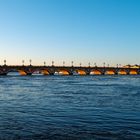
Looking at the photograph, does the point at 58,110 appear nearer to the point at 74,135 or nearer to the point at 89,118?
the point at 89,118

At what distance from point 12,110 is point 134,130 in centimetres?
1124

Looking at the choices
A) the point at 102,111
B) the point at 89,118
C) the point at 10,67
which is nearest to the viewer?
the point at 89,118

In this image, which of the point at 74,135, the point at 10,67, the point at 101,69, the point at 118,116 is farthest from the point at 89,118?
the point at 101,69

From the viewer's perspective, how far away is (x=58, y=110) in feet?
91.9

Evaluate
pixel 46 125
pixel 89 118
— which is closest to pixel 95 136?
pixel 46 125

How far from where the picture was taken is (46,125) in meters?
20.9

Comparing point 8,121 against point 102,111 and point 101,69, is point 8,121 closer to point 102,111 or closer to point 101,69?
point 102,111

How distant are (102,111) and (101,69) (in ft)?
526

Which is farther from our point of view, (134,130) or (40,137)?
(134,130)

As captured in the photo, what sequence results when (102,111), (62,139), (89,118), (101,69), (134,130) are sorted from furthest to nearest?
1. (101,69)
2. (102,111)
3. (89,118)
4. (134,130)
5. (62,139)

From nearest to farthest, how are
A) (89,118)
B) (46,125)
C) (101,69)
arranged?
(46,125)
(89,118)
(101,69)

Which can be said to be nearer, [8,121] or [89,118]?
[8,121]

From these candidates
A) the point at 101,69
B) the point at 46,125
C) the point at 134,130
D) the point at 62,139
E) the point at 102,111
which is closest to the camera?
the point at 62,139

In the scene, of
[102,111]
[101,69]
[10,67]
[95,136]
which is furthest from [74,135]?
[101,69]
